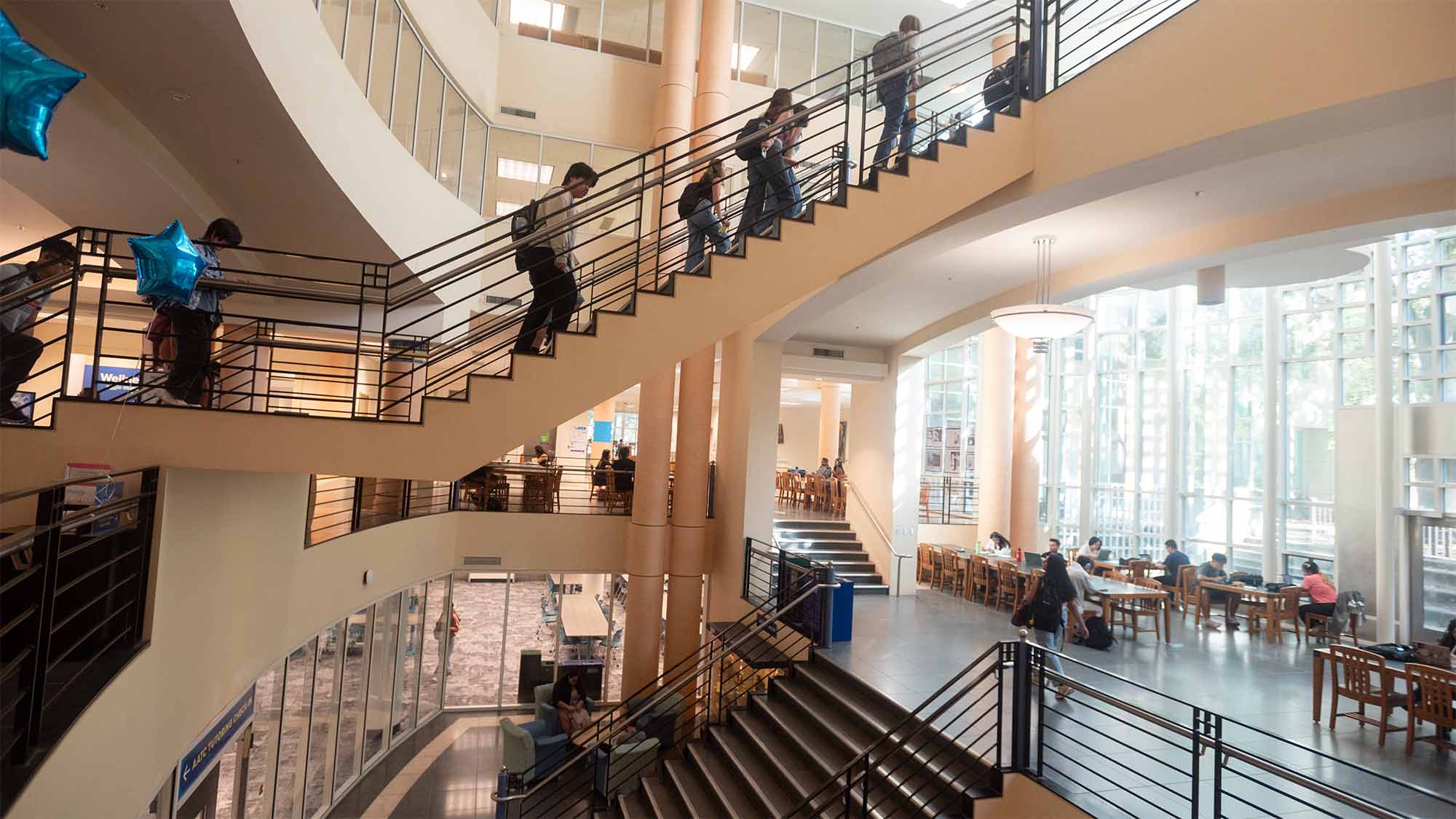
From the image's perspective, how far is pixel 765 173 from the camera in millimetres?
5844

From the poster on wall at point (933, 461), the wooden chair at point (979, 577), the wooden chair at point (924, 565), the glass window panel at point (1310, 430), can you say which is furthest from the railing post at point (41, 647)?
the poster on wall at point (933, 461)

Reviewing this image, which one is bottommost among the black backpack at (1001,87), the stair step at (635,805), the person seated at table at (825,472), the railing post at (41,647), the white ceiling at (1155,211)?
the stair step at (635,805)

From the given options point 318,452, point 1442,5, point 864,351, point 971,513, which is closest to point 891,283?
point 864,351

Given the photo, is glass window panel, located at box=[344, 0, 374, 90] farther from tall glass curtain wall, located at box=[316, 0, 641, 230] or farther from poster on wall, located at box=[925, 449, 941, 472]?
poster on wall, located at box=[925, 449, 941, 472]

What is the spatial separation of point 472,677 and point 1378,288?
15.9 metres

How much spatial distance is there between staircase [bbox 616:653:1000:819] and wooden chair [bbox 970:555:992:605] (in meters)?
4.54

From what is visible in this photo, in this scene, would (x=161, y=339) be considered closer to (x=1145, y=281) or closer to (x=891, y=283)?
(x=891, y=283)

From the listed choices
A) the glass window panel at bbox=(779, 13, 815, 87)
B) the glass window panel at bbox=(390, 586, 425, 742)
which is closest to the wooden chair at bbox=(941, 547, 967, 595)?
the glass window panel at bbox=(390, 586, 425, 742)

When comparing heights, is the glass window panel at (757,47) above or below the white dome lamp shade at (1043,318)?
above

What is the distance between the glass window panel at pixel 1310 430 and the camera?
12.6 meters

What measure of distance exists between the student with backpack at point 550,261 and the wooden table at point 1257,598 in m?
9.94

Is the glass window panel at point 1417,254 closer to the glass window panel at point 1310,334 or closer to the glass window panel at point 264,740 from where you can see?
the glass window panel at point 1310,334

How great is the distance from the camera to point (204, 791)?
593 cm

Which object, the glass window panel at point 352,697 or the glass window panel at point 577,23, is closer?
the glass window panel at point 352,697
